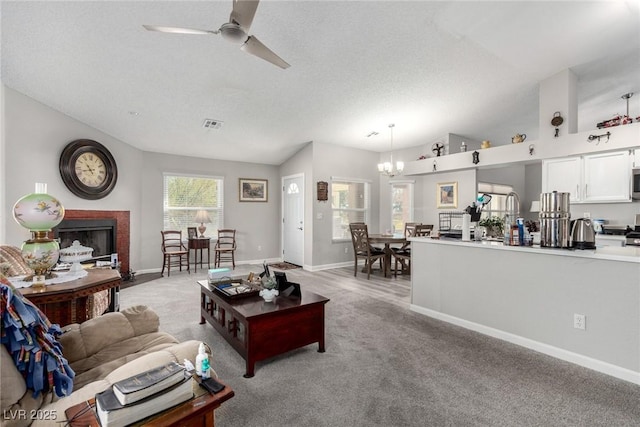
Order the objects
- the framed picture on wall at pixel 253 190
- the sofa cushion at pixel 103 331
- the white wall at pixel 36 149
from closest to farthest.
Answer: the sofa cushion at pixel 103 331
the white wall at pixel 36 149
the framed picture on wall at pixel 253 190

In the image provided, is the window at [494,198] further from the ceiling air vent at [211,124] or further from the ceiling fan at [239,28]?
the ceiling fan at [239,28]

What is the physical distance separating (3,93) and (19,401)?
3.85 meters

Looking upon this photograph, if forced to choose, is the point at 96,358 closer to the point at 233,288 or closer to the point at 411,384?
the point at 233,288

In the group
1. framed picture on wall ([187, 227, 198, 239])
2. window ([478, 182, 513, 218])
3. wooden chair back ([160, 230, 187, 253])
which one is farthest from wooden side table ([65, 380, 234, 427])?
window ([478, 182, 513, 218])

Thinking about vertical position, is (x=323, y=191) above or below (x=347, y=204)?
above

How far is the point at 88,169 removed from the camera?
4.45 meters

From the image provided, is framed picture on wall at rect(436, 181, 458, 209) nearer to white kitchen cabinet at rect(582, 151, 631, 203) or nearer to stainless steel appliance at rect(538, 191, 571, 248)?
white kitchen cabinet at rect(582, 151, 631, 203)

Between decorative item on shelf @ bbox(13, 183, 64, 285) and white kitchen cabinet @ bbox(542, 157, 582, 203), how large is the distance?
5.79 m

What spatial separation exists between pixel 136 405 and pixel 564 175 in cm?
562

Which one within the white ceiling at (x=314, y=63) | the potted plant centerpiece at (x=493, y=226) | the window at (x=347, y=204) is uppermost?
the white ceiling at (x=314, y=63)

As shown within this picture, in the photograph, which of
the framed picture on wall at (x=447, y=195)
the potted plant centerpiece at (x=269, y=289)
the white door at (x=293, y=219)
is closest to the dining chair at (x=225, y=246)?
the white door at (x=293, y=219)

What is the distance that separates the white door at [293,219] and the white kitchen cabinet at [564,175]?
4418 mm

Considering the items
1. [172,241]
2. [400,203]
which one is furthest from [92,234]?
[400,203]

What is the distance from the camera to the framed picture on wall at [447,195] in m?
6.39
